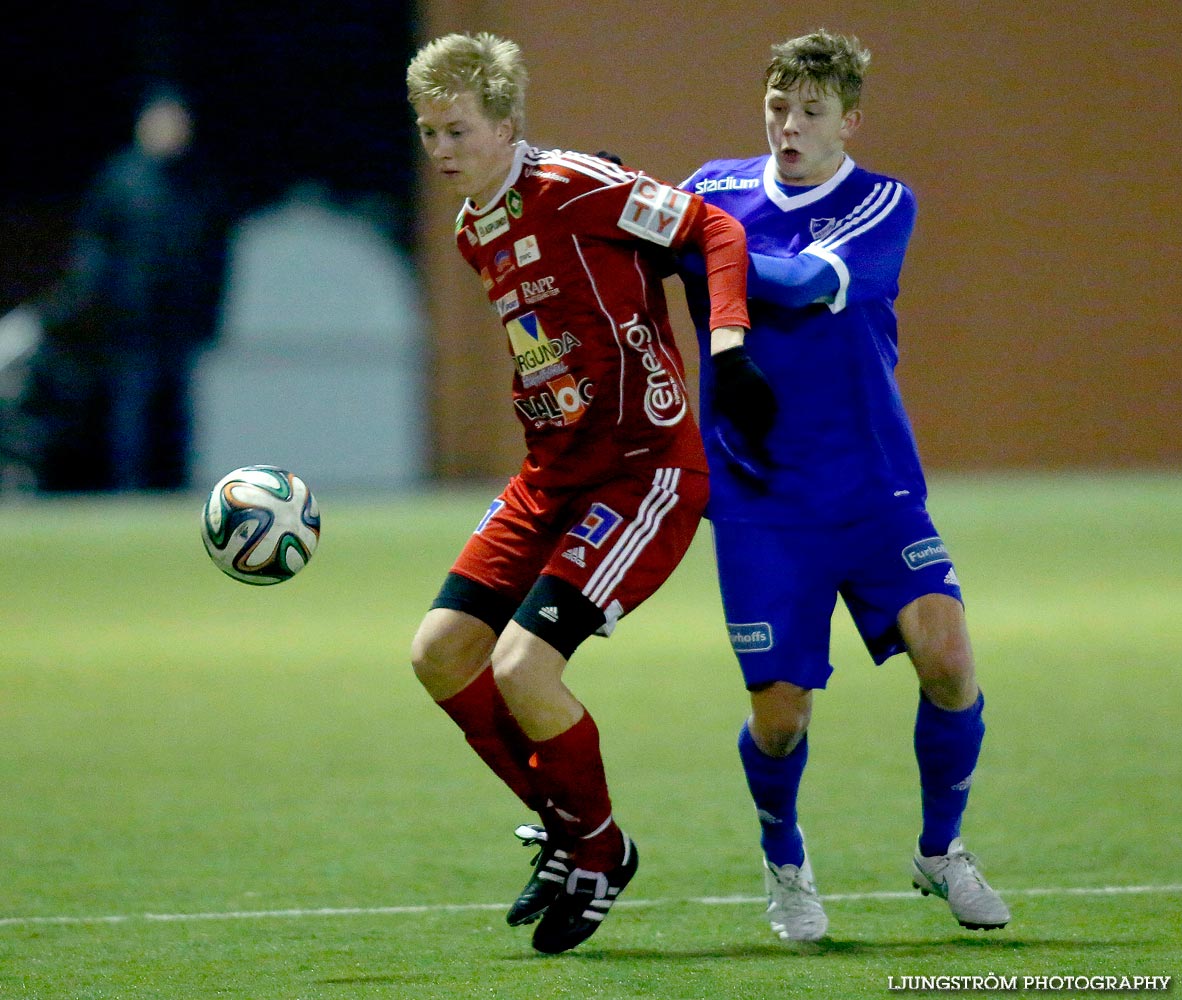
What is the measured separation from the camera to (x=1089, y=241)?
16.6 metres

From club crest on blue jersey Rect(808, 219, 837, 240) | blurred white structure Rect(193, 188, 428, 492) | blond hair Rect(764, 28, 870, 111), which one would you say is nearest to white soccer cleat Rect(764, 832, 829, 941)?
Answer: club crest on blue jersey Rect(808, 219, 837, 240)

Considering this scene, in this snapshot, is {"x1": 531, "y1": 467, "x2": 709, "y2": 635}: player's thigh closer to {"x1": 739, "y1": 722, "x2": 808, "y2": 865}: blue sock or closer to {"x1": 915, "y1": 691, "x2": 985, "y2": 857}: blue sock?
{"x1": 739, "y1": 722, "x2": 808, "y2": 865}: blue sock

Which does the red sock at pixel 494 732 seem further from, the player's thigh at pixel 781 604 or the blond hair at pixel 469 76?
the blond hair at pixel 469 76

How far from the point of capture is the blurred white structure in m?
16.4

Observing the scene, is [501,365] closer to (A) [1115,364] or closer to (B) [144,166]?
(B) [144,166]

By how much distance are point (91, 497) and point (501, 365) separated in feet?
13.0

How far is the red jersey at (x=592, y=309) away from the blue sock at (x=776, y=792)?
686 mm

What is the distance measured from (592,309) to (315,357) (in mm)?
13176

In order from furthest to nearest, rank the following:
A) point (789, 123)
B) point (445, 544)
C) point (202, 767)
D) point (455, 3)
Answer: point (455, 3) < point (445, 544) < point (202, 767) < point (789, 123)

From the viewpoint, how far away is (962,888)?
3775 millimetres

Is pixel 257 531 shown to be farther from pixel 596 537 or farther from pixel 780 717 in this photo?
pixel 780 717

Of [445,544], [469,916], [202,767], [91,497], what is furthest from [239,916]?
[91,497]

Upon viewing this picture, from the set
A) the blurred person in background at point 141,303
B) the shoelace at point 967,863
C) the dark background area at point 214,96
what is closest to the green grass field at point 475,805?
the shoelace at point 967,863

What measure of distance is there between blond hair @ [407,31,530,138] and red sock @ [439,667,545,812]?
1243 mm
